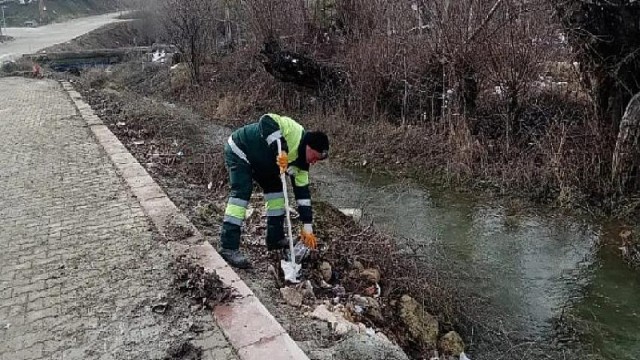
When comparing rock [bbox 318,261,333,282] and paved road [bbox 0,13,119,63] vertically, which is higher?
A: paved road [bbox 0,13,119,63]

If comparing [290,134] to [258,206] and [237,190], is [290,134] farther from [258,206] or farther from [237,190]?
[258,206]

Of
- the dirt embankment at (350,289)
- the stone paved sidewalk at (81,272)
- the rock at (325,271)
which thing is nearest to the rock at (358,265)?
the dirt embankment at (350,289)

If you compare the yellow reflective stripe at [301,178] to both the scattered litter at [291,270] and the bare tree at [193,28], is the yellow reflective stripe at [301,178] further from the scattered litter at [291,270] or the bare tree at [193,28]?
the bare tree at [193,28]

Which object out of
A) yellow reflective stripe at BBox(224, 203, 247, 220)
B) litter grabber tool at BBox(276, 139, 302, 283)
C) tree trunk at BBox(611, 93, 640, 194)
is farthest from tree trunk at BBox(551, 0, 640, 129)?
yellow reflective stripe at BBox(224, 203, 247, 220)

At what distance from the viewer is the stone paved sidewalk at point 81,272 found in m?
3.70

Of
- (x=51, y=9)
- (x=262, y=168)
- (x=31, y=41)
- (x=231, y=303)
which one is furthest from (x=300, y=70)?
(x=51, y=9)

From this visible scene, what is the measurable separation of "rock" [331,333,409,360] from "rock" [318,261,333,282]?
3.75ft

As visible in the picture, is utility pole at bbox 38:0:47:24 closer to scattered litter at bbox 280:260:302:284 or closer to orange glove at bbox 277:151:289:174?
scattered litter at bbox 280:260:302:284

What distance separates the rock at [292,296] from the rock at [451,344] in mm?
1269

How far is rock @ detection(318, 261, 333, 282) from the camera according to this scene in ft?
16.8

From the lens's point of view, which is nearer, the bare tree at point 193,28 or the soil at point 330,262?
the soil at point 330,262

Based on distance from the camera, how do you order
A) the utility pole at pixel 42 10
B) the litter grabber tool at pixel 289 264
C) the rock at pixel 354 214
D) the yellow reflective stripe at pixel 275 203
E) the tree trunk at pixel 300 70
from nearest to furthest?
the litter grabber tool at pixel 289 264 → the yellow reflective stripe at pixel 275 203 → the rock at pixel 354 214 → the tree trunk at pixel 300 70 → the utility pole at pixel 42 10

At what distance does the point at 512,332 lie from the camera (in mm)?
5219

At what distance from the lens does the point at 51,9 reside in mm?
45031
